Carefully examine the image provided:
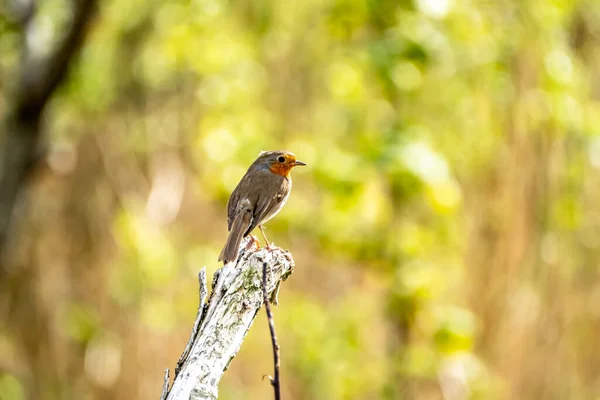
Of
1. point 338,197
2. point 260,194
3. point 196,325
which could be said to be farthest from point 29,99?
point 196,325

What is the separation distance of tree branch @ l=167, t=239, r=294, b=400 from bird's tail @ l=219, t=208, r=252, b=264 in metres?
0.68

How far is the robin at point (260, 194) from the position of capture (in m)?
3.75

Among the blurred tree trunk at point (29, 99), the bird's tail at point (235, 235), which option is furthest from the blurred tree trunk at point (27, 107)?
the bird's tail at point (235, 235)

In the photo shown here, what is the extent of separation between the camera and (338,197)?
19.1 feet

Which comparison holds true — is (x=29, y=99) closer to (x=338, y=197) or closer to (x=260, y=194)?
(x=338, y=197)

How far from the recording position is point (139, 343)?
8992 mm

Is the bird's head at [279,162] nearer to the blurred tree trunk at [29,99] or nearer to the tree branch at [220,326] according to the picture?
the tree branch at [220,326]

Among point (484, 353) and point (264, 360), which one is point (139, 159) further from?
point (484, 353)

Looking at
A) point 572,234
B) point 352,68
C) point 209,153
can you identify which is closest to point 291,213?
point 209,153

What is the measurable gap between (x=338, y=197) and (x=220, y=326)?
12.1 ft

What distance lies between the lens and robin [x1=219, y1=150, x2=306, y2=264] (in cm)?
375

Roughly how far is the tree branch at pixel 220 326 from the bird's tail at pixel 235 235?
2.24ft

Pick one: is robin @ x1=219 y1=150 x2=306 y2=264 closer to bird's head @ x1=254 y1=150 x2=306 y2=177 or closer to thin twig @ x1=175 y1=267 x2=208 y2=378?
bird's head @ x1=254 y1=150 x2=306 y2=177

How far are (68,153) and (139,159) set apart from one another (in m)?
0.97
